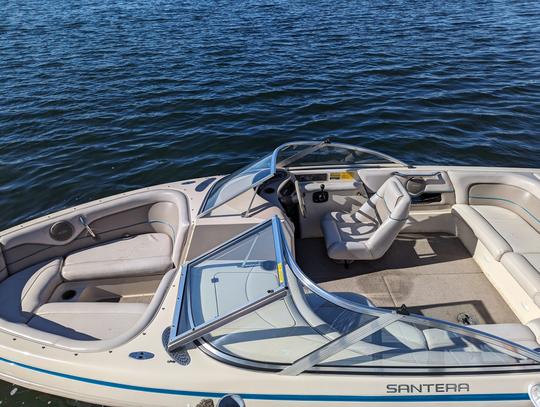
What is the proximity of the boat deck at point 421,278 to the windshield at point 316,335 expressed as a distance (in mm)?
1105

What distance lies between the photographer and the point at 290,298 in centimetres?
307

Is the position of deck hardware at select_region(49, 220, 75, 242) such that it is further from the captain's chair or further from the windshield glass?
the captain's chair

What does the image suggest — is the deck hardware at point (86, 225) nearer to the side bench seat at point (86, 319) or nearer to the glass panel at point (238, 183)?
the side bench seat at point (86, 319)

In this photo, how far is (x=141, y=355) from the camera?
10.6ft

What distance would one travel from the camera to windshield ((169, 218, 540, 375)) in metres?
2.92

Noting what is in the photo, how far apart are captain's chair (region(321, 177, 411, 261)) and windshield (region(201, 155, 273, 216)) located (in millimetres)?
981

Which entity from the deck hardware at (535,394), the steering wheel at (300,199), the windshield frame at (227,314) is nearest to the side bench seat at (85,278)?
→ the windshield frame at (227,314)

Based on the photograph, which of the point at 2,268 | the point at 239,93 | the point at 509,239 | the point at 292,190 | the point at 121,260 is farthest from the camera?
the point at 239,93

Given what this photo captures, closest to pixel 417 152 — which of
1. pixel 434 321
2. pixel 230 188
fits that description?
pixel 230 188

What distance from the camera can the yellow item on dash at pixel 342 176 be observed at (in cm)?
532

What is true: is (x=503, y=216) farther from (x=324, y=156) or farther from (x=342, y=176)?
(x=324, y=156)

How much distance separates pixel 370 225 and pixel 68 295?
3.23m

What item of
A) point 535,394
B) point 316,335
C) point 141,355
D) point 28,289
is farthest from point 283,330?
point 28,289

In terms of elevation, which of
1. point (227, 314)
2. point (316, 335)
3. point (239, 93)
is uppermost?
point (227, 314)
